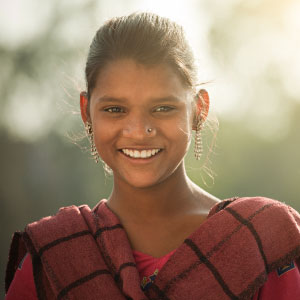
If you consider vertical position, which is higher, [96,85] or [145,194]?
[96,85]

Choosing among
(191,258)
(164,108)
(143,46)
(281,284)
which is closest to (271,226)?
(281,284)

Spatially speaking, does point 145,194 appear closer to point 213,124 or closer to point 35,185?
point 213,124

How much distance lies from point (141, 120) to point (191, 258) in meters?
0.54

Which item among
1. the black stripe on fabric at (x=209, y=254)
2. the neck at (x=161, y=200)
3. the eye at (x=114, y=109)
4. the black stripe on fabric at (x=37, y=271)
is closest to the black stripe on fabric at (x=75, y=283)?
the black stripe on fabric at (x=37, y=271)

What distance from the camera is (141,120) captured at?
1938mm

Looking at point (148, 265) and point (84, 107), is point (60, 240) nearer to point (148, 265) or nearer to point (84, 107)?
point (148, 265)

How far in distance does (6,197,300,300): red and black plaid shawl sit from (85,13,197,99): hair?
22.9 inches

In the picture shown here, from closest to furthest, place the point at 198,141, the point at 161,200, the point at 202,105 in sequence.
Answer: the point at 161,200 < the point at 202,105 < the point at 198,141

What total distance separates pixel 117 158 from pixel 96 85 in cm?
31

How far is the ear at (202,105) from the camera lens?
2230 mm

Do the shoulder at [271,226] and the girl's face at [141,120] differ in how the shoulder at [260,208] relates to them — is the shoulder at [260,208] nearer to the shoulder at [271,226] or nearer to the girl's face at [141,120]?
the shoulder at [271,226]

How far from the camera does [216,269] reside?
1.86 metres

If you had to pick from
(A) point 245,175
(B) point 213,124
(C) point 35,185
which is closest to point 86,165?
(C) point 35,185

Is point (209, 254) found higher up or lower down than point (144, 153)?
lower down
